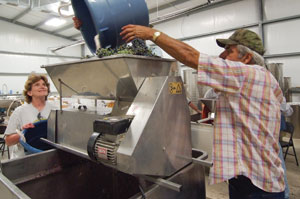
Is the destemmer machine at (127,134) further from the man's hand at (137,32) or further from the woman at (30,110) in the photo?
the woman at (30,110)

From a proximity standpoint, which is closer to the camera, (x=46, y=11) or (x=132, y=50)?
(x=132, y=50)

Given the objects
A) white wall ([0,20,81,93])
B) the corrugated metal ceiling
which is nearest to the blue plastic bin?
the corrugated metal ceiling

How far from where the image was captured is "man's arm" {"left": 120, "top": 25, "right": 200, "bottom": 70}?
79 centimetres

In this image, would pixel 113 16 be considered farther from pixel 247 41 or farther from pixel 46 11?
pixel 46 11

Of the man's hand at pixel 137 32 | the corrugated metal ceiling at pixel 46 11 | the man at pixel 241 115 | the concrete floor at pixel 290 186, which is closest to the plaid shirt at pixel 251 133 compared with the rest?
the man at pixel 241 115

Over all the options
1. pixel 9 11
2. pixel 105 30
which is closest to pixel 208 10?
pixel 105 30

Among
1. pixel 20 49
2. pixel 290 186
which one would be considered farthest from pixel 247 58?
pixel 20 49

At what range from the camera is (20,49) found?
7.34m

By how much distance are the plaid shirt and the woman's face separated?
149 centimetres

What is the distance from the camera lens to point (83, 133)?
1.08 m

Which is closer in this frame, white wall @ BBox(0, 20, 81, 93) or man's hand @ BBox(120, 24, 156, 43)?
man's hand @ BBox(120, 24, 156, 43)

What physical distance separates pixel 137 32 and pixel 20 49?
815 cm

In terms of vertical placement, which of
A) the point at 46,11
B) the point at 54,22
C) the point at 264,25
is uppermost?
the point at 54,22

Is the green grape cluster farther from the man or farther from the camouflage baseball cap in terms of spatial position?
the camouflage baseball cap
